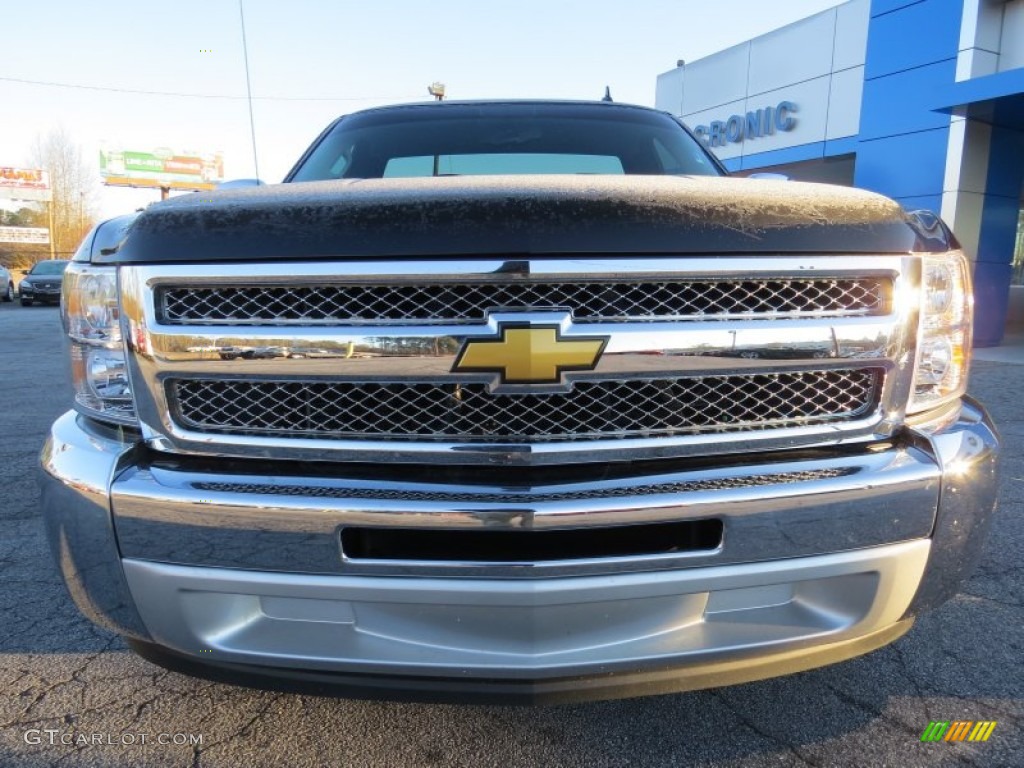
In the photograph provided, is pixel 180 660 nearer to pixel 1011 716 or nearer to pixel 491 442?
pixel 491 442

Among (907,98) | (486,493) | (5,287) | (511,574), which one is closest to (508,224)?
(486,493)

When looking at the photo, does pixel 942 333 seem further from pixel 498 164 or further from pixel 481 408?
pixel 498 164

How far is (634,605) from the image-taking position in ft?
4.71

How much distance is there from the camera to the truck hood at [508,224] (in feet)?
4.72

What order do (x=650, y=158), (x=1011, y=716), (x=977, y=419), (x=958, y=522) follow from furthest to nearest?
1. (x=650, y=158)
2. (x=1011, y=716)
3. (x=977, y=419)
4. (x=958, y=522)

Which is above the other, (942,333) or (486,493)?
(942,333)

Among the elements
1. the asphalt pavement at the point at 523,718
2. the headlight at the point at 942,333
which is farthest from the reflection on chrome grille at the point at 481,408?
the asphalt pavement at the point at 523,718

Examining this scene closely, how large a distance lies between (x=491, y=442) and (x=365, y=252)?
472 mm

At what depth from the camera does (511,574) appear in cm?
140

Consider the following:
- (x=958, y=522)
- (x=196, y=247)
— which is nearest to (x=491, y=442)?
(x=196, y=247)

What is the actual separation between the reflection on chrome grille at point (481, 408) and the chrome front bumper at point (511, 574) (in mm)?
113

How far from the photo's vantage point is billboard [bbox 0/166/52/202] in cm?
4241

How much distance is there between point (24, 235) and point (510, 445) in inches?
2003

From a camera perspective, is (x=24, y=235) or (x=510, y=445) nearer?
(x=510, y=445)
